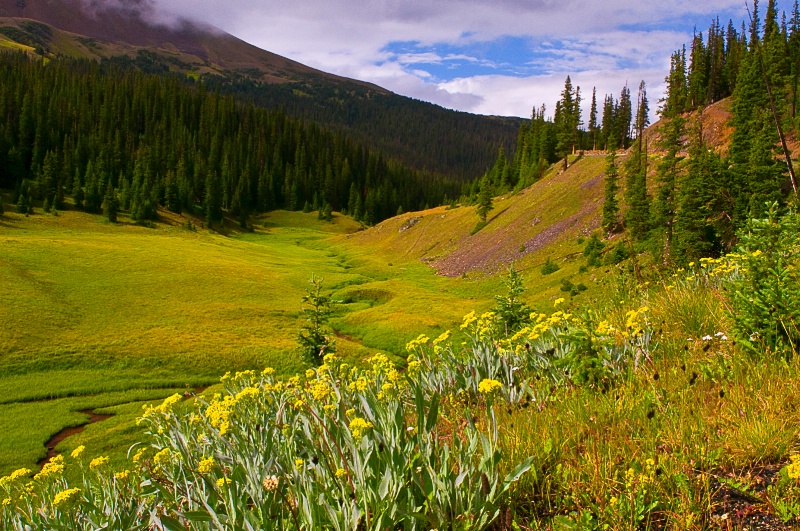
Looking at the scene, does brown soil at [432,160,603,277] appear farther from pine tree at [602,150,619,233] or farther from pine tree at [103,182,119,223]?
pine tree at [103,182,119,223]

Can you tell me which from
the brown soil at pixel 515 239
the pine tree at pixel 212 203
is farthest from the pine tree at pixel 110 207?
the brown soil at pixel 515 239

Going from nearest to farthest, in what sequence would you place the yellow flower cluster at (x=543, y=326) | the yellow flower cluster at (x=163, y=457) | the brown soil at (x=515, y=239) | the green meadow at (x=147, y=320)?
the yellow flower cluster at (x=163, y=457)
the yellow flower cluster at (x=543, y=326)
the green meadow at (x=147, y=320)
the brown soil at (x=515, y=239)

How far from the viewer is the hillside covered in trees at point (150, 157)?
11388 centimetres

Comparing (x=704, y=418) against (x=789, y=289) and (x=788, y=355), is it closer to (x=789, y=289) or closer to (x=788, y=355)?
(x=788, y=355)

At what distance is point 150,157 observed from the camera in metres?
140

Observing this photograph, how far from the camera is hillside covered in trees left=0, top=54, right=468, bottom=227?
11388cm

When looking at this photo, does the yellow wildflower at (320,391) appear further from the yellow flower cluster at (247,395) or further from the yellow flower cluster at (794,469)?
the yellow flower cluster at (794,469)

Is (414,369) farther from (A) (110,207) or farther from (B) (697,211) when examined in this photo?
(A) (110,207)

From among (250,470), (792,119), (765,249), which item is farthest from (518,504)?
(792,119)

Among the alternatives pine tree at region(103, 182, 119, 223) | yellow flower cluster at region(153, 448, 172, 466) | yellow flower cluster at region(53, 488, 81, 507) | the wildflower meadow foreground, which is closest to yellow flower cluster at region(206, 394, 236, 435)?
the wildflower meadow foreground

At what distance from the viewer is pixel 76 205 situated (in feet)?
328

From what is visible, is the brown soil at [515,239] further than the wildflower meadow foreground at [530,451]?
Yes

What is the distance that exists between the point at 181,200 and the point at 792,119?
399ft

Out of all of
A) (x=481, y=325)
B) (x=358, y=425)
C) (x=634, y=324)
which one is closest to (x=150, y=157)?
(x=481, y=325)
